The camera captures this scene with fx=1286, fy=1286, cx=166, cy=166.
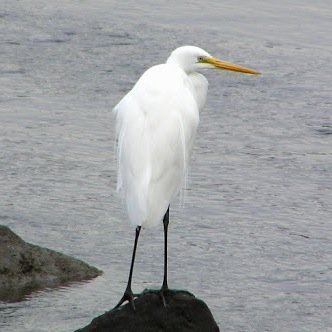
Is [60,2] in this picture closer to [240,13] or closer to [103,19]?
[103,19]

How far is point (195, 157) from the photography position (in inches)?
395

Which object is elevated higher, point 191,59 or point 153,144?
point 191,59

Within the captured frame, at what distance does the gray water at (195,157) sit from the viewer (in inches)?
301

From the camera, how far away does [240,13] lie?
1388cm

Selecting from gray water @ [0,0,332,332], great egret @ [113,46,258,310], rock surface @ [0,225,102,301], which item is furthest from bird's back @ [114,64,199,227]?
rock surface @ [0,225,102,301]

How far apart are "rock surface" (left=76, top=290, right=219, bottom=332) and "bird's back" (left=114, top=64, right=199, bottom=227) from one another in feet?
1.56

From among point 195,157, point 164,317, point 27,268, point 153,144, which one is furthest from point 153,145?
point 195,157

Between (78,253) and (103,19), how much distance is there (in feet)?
19.4

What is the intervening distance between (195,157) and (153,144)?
3781 millimetres

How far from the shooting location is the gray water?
25.1 feet

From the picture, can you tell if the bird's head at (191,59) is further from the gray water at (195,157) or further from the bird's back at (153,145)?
the gray water at (195,157)

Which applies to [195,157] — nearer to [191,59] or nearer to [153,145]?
[191,59]

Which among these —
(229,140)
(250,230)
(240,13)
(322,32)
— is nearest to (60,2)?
(240,13)

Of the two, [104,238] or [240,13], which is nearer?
[104,238]
